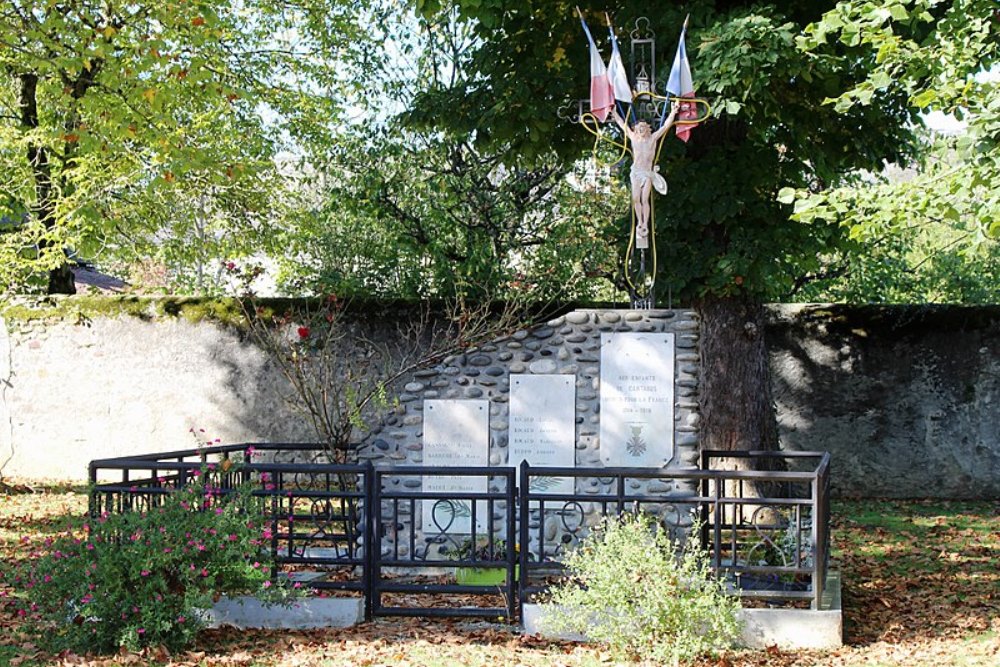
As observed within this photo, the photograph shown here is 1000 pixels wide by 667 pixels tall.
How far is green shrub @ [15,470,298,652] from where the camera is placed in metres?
6.86

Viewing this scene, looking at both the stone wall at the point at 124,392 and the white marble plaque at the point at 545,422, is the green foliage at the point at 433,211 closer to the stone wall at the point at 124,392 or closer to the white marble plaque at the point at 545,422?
the stone wall at the point at 124,392

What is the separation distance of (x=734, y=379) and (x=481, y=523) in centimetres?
338

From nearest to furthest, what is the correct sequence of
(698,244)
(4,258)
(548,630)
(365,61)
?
1. (548,630)
2. (698,244)
3. (4,258)
4. (365,61)

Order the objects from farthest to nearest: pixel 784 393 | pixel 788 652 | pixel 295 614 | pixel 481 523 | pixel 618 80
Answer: pixel 784 393 → pixel 481 523 → pixel 618 80 → pixel 295 614 → pixel 788 652

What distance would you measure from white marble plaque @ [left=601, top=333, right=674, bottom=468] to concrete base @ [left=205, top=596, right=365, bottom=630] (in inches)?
96.9

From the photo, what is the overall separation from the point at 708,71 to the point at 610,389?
279cm

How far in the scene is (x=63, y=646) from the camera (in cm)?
695

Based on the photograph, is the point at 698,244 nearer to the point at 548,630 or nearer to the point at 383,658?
the point at 548,630

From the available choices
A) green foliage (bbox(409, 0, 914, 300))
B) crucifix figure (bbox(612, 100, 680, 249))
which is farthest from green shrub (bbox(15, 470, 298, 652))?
green foliage (bbox(409, 0, 914, 300))

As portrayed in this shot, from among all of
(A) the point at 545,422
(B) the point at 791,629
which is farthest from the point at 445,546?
(B) the point at 791,629

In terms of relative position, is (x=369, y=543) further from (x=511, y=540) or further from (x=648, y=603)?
(x=648, y=603)

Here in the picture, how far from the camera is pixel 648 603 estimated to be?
6.79 metres

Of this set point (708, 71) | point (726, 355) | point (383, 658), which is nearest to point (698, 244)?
point (726, 355)

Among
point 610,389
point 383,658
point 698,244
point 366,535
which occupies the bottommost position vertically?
point 383,658
